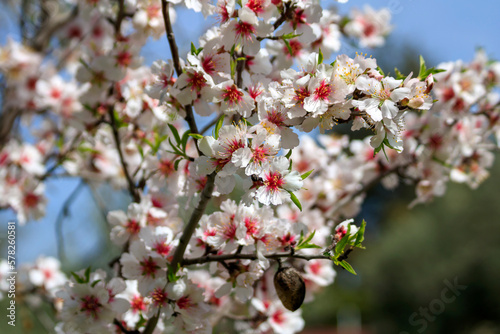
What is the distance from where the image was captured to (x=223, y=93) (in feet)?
2.82

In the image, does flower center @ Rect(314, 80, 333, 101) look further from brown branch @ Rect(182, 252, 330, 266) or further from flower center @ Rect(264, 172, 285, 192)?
brown branch @ Rect(182, 252, 330, 266)

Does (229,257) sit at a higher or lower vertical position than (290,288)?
higher

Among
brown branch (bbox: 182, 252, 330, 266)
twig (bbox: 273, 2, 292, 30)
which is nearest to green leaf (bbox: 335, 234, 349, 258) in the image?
brown branch (bbox: 182, 252, 330, 266)

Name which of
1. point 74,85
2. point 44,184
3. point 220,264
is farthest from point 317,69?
point 74,85

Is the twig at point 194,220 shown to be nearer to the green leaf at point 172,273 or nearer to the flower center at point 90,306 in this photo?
the green leaf at point 172,273

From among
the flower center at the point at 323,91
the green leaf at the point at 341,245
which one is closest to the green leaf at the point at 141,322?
the green leaf at the point at 341,245

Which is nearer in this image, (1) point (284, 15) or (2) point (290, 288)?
(2) point (290, 288)

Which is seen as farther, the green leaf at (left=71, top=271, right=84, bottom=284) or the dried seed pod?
the green leaf at (left=71, top=271, right=84, bottom=284)

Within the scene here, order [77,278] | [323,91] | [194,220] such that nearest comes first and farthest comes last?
[323,91]
[194,220]
[77,278]

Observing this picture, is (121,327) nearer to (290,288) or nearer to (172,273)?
(172,273)

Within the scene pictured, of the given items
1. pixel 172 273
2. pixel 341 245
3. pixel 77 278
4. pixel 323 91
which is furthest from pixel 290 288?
pixel 77 278

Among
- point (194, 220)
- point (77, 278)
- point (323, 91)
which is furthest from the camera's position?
point (77, 278)

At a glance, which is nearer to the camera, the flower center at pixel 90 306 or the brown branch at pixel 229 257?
the brown branch at pixel 229 257

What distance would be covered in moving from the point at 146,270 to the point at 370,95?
0.56m
